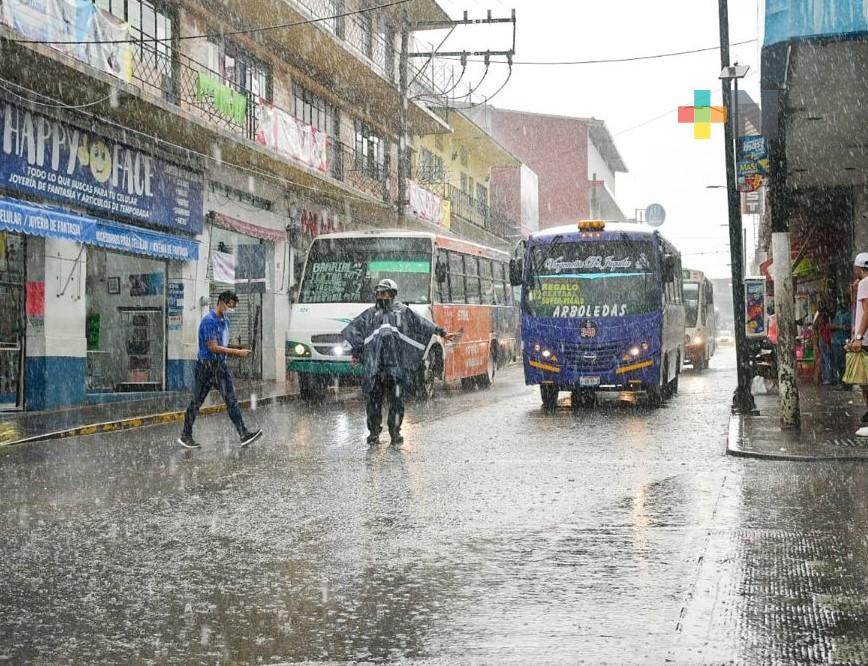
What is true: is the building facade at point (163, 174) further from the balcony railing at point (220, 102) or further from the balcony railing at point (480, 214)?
the balcony railing at point (480, 214)

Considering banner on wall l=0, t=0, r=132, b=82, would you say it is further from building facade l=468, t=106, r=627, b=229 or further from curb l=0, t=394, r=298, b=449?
building facade l=468, t=106, r=627, b=229

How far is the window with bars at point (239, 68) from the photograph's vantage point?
2295 centimetres

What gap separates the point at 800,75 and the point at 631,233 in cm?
466

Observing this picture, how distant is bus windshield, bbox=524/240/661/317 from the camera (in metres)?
17.1

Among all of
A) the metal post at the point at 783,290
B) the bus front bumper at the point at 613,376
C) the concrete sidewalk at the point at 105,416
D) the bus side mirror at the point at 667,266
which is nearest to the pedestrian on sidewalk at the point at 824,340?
the bus side mirror at the point at 667,266

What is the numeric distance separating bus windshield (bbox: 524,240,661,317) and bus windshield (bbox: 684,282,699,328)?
14572mm

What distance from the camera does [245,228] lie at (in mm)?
25125

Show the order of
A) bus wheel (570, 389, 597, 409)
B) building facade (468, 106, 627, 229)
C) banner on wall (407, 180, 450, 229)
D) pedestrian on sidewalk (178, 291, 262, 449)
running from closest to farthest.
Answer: pedestrian on sidewalk (178, 291, 262, 449)
bus wheel (570, 389, 597, 409)
banner on wall (407, 180, 450, 229)
building facade (468, 106, 627, 229)

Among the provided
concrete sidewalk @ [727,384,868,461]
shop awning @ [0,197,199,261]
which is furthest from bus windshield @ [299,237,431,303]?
concrete sidewalk @ [727,384,868,461]

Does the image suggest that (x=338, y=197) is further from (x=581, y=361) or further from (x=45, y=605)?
(x=45, y=605)

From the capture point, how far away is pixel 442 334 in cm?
1287

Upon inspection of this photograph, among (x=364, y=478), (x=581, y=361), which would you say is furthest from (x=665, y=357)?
(x=364, y=478)

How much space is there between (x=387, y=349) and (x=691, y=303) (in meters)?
22.4

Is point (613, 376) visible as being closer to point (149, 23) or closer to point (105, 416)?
point (105, 416)
